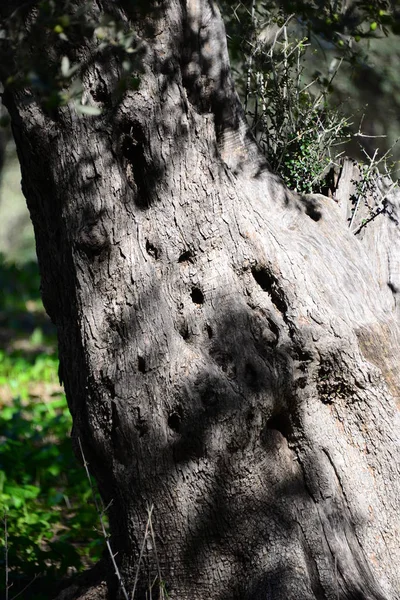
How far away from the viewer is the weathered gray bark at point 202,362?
10.6ft

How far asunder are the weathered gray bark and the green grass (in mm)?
760

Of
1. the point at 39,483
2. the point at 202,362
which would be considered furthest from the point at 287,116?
the point at 39,483

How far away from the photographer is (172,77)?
3.48m

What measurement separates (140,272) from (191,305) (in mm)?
300

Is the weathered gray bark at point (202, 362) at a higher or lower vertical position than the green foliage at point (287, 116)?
lower

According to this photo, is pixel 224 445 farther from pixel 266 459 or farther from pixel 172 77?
pixel 172 77

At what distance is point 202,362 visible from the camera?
128 inches

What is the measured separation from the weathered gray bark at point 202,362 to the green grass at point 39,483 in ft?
2.49

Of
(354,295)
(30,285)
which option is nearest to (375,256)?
(354,295)

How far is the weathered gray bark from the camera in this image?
3225 millimetres

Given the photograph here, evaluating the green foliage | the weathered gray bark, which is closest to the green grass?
the weathered gray bark

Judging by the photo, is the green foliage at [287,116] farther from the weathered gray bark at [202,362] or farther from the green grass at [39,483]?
the green grass at [39,483]

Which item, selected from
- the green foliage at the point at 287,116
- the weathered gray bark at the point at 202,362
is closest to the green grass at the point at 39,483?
the weathered gray bark at the point at 202,362

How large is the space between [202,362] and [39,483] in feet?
11.8
